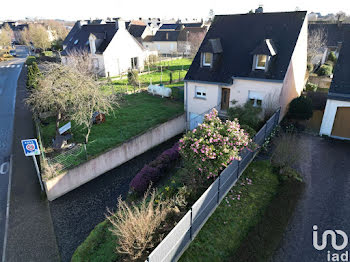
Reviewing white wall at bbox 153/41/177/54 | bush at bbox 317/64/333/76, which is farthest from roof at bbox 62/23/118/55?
bush at bbox 317/64/333/76

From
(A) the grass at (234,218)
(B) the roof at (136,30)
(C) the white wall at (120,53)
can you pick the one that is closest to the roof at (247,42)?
(A) the grass at (234,218)

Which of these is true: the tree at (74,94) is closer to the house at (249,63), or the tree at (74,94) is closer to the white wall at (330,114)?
the house at (249,63)

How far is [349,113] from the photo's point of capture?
50.2ft

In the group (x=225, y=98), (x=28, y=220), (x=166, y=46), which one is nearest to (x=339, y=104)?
(x=225, y=98)

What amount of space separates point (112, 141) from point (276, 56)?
13.1 meters

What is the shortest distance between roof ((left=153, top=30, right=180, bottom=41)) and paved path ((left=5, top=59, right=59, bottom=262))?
5422cm

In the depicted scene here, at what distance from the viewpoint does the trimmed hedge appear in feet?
43.4

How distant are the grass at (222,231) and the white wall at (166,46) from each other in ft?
190

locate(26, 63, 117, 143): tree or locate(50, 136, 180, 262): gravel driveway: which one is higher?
locate(26, 63, 117, 143): tree

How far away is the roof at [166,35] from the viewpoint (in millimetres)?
64625

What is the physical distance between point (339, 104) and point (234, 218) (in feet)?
35.3

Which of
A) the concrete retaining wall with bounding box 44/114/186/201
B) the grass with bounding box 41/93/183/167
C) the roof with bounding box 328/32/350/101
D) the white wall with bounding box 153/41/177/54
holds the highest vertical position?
the white wall with bounding box 153/41/177/54

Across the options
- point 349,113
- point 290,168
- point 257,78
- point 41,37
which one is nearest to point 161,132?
point 257,78

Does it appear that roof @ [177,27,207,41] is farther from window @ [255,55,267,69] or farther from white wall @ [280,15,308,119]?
window @ [255,55,267,69]
